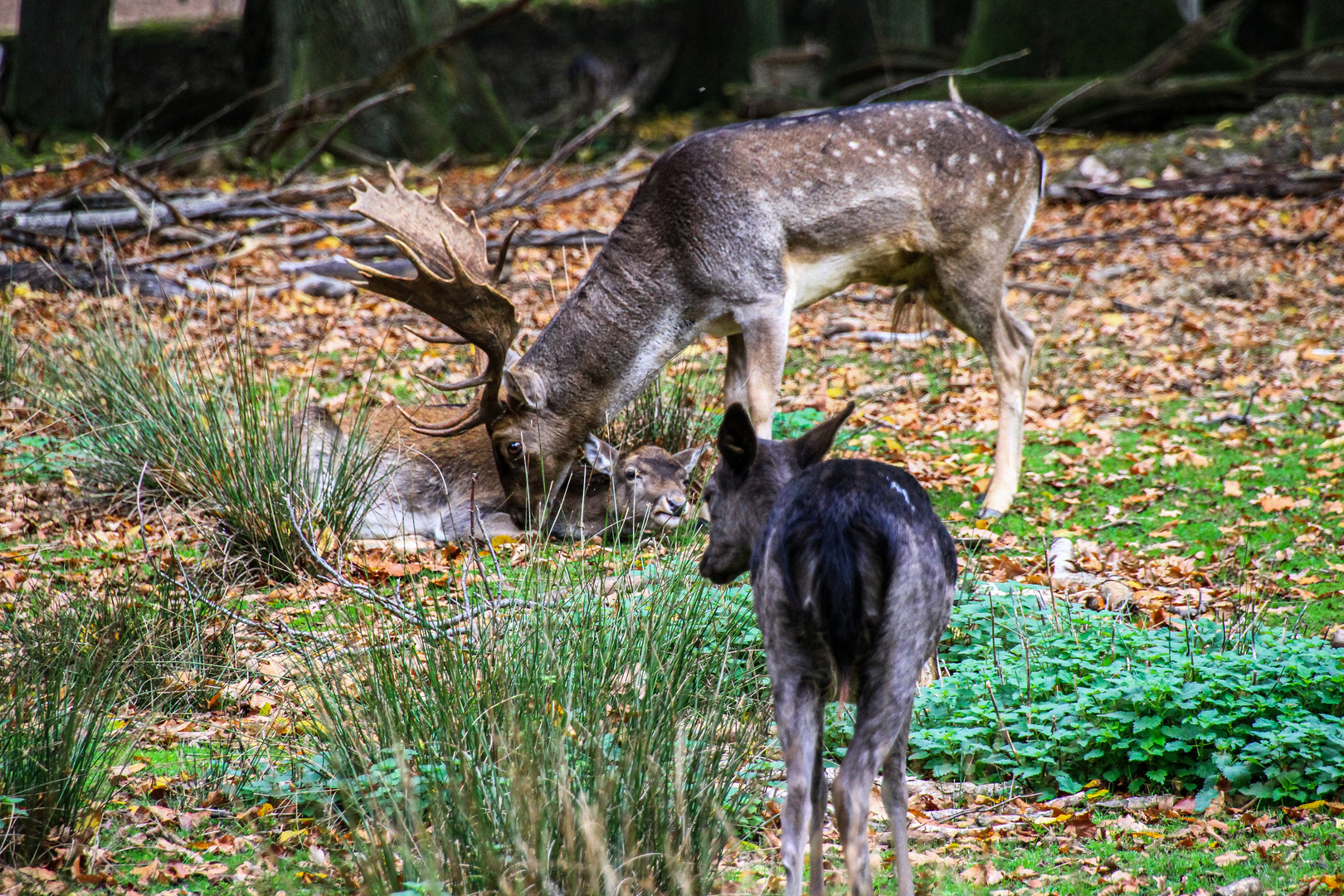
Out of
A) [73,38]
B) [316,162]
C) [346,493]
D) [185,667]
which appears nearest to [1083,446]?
[346,493]

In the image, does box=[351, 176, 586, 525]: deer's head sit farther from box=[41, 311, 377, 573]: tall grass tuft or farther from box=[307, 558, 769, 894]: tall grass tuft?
box=[307, 558, 769, 894]: tall grass tuft

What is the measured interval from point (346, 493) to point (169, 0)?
1114 inches

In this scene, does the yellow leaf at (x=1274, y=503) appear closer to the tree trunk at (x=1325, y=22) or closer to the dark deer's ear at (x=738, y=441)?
the dark deer's ear at (x=738, y=441)

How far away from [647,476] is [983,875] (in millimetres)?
3778

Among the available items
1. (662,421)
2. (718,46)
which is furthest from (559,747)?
(718,46)

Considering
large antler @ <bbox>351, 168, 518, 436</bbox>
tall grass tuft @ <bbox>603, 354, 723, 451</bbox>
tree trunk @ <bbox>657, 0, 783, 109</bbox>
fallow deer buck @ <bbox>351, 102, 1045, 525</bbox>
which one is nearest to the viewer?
large antler @ <bbox>351, 168, 518, 436</bbox>

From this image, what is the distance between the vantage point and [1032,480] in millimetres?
7801

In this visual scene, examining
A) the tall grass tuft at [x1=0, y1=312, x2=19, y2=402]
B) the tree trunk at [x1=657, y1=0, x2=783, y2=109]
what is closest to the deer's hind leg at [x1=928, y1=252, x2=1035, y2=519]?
the tall grass tuft at [x1=0, y1=312, x2=19, y2=402]

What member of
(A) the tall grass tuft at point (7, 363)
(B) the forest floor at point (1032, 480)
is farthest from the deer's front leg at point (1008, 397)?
(A) the tall grass tuft at point (7, 363)

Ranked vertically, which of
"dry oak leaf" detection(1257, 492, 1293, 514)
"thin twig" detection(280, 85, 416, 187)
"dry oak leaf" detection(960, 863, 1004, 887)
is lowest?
"dry oak leaf" detection(960, 863, 1004, 887)

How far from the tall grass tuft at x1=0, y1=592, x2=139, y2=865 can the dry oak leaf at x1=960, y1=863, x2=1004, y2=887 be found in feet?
8.08

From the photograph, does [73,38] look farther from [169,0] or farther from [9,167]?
[169,0]

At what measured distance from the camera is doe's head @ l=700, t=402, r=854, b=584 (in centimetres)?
392

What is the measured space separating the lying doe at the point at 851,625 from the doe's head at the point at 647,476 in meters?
3.26
